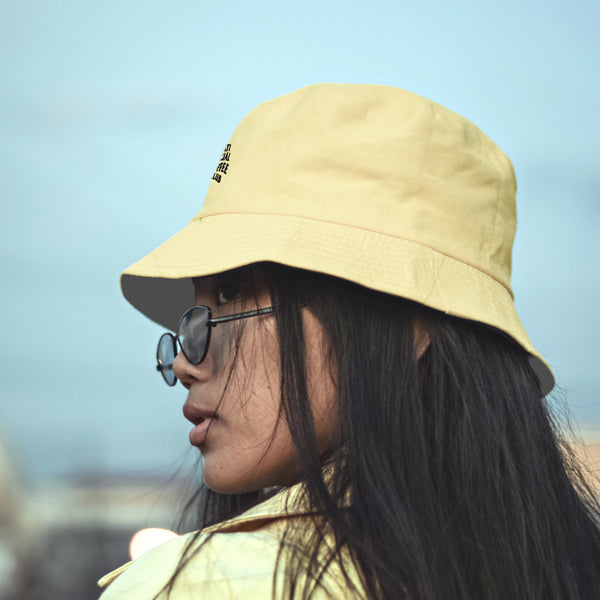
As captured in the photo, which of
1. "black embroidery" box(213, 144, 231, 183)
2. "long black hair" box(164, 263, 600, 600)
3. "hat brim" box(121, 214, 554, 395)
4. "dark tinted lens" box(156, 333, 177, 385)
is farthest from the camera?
"dark tinted lens" box(156, 333, 177, 385)

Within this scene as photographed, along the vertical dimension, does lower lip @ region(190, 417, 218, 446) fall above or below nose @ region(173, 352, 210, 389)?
below

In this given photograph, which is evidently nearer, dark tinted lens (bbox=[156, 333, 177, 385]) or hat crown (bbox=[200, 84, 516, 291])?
hat crown (bbox=[200, 84, 516, 291])

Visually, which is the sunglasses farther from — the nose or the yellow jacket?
the yellow jacket

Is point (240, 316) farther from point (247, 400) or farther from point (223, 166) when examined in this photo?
point (223, 166)

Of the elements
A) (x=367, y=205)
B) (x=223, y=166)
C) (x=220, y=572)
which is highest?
(x=223, y=166)

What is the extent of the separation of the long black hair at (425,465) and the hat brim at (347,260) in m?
0.06

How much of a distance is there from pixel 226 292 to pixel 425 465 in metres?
0.53

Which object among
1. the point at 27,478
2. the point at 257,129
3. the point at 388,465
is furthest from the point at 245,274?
the point at 27,478

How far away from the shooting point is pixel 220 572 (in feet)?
3.45

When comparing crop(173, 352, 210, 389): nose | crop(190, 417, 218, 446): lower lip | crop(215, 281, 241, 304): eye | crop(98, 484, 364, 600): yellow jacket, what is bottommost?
crop(98, 484, 364, 600): yellow jacket

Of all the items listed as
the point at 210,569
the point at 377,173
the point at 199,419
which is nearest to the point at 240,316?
the point at 199,419

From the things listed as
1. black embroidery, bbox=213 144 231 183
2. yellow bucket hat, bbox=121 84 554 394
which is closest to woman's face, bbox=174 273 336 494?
yellow bucket hat, bbox=121 84 554 394

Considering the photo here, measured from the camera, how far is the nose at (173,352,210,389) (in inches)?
61.0

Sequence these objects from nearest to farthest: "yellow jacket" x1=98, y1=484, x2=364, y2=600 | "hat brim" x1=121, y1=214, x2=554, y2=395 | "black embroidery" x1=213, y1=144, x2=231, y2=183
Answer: "yellow jacket" x1=98, y1=484, x2=364, y2=600 < "hat brim" x1=121, y1=214, x2=554, y2=395 < "black embroidery" x1=213, y1=144, x2=231, y2=183
